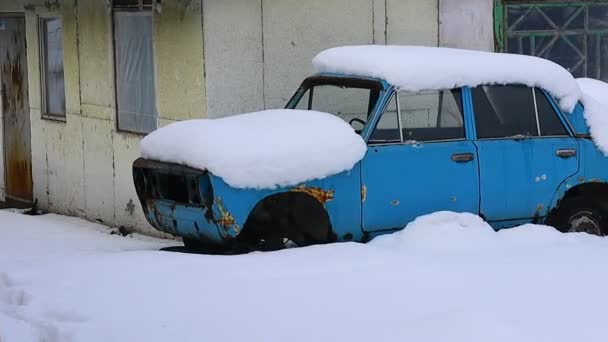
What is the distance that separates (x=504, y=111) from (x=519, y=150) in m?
0.35

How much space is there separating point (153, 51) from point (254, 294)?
18.0 feet

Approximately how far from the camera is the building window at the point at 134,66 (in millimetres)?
13422

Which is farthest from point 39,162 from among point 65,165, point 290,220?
point 290,220

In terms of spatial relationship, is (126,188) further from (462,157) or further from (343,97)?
(462,157)

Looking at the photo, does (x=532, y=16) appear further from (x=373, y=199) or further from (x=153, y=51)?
(x=373, y=199)

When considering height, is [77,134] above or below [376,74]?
below

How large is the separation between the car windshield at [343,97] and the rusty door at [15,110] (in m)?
6.50

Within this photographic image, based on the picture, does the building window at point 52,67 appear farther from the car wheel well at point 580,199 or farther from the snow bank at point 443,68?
the car wheel well at point 580,199

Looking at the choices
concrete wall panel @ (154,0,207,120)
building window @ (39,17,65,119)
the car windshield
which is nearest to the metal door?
the car windshield

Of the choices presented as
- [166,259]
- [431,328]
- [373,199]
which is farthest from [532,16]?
[431,328]

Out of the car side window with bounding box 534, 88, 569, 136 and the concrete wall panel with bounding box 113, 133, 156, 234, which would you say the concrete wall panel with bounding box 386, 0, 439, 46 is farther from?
the concrete wall panel with bounding box 113, 133, 156, 234

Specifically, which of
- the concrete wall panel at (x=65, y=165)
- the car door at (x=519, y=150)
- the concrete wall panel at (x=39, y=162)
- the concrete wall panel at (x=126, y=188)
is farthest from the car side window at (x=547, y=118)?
the concrete wall panel at (x=39, y=162)

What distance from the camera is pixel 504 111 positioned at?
427 inches

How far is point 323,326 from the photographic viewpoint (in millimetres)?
7586
